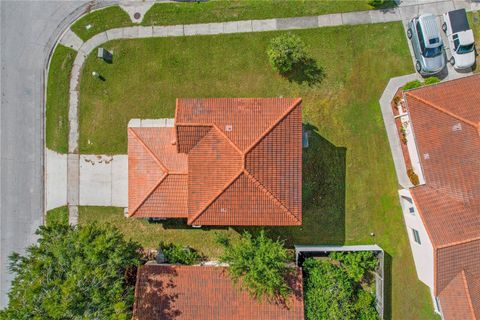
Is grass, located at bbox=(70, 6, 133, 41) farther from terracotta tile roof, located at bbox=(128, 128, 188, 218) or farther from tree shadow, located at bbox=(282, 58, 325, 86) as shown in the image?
tree shadow, located at bbox=(282, 58, 325, 86)

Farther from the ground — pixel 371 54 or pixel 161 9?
pixel 161 9

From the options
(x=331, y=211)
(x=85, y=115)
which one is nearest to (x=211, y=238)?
(x=331, y=211)

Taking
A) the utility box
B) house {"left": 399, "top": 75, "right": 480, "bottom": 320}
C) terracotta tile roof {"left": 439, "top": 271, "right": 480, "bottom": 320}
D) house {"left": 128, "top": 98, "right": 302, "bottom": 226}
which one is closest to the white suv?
house {"left": 399, "top": 75, "right": 480, "bottom": 320}

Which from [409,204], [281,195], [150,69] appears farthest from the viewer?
[150,69]

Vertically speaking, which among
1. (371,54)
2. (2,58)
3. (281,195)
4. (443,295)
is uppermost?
(2,58)

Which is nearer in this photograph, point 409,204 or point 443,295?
point 443,295

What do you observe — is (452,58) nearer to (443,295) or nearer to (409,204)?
(409,204)
